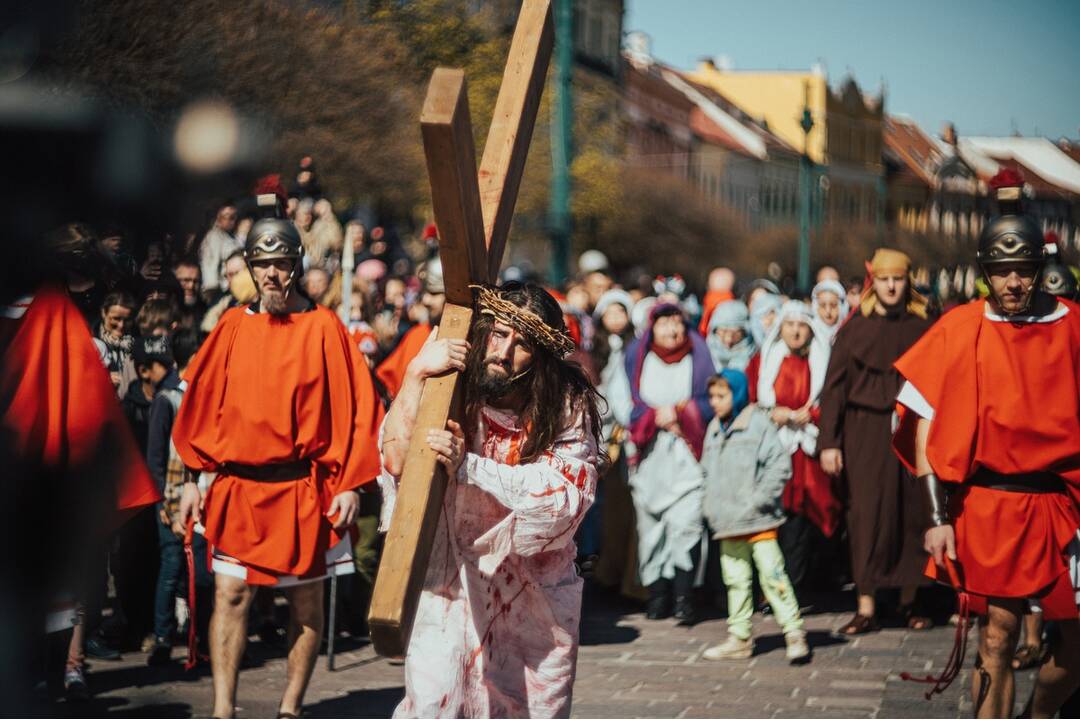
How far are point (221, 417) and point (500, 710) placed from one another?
2.19 m

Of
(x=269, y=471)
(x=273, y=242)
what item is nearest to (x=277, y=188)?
(x=273, y=242)

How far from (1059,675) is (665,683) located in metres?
2.06

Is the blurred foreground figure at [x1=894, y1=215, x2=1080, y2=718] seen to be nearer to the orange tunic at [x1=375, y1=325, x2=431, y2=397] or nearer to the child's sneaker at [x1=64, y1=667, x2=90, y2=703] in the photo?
the orange tunic at [x1=375, y1=325, x2=431, y2=397]

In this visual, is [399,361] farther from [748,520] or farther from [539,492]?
[539,492]

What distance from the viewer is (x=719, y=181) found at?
6675 centimetres

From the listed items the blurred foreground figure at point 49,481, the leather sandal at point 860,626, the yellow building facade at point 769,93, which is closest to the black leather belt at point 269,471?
the leather sandal at point 860,626

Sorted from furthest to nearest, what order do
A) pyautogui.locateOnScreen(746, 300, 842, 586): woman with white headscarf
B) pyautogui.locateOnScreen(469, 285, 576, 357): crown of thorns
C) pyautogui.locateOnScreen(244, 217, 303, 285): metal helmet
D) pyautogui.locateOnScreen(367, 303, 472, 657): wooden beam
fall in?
pyautogui.locateOnScreen(746, 300, 842, 586): woman with white headscarf → pyautogui.locateOnScreen(244, 217, 303, 285): metal helmet → pyautogui.locateOnScreen(469, 285, 576, 357): crown of thorns → pyautogui.locateOnScreen(367, 303, 472, 657): wooden beam

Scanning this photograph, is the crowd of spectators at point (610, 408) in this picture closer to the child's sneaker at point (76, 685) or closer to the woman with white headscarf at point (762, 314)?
the child's sneaker at point (76, 685)

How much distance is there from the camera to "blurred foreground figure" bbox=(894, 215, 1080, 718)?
4793 mm

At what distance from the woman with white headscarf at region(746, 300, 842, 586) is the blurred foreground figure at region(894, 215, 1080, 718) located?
139 inches

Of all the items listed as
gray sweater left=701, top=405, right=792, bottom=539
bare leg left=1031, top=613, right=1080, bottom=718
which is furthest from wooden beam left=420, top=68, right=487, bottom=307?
gray sweater left=701, top=405, right=792, bottom=539

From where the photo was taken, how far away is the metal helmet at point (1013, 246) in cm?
488

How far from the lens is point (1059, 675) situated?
4969 mm

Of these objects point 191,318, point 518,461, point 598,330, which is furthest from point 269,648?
point 518,461
